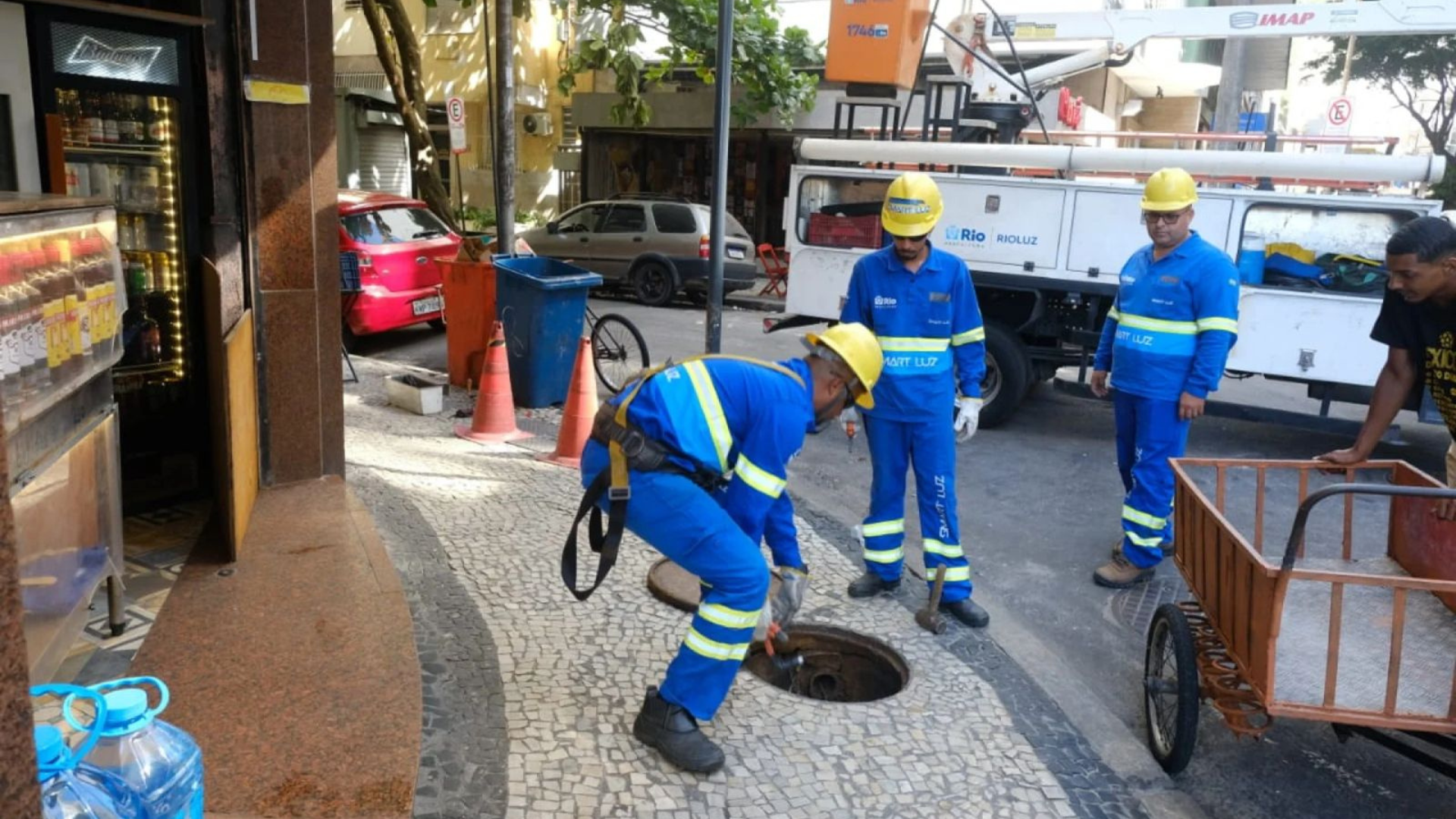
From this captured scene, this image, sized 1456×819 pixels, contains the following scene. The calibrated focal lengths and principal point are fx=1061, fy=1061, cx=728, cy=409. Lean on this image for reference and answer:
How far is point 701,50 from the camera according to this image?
43.7ft

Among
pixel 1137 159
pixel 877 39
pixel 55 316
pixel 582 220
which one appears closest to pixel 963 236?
pixel 1137 159

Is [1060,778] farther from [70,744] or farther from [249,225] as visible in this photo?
[249,225]

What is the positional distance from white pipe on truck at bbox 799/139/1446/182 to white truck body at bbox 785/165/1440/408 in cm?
14

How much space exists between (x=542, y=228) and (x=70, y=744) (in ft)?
49.7

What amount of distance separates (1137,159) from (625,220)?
9265mm

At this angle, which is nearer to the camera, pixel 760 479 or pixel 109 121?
pixel 760 479

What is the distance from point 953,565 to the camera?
4.70 meters

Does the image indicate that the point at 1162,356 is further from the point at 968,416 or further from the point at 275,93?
the point at 275,93

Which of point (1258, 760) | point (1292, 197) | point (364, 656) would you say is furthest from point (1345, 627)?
point (1292, 197)

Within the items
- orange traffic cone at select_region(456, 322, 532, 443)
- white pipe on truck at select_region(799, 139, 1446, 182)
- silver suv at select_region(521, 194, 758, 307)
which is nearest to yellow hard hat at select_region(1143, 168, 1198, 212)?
white pipe on truck at select_region(799, 139, 1446, 182)

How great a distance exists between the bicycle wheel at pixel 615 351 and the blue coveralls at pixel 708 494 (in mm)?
5732

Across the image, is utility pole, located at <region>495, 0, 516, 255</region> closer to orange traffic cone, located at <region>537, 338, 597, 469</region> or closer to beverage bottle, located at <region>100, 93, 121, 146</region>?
orange traffic cone, located at <region>537, 338, 597, 469</region>

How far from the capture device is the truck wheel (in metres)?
8.30

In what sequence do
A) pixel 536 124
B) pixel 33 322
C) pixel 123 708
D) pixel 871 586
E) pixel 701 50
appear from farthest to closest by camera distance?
pixel 536 124 → pixel 701 50 → pixel 871 586 → pixel 33 322 → pixel 123 708
